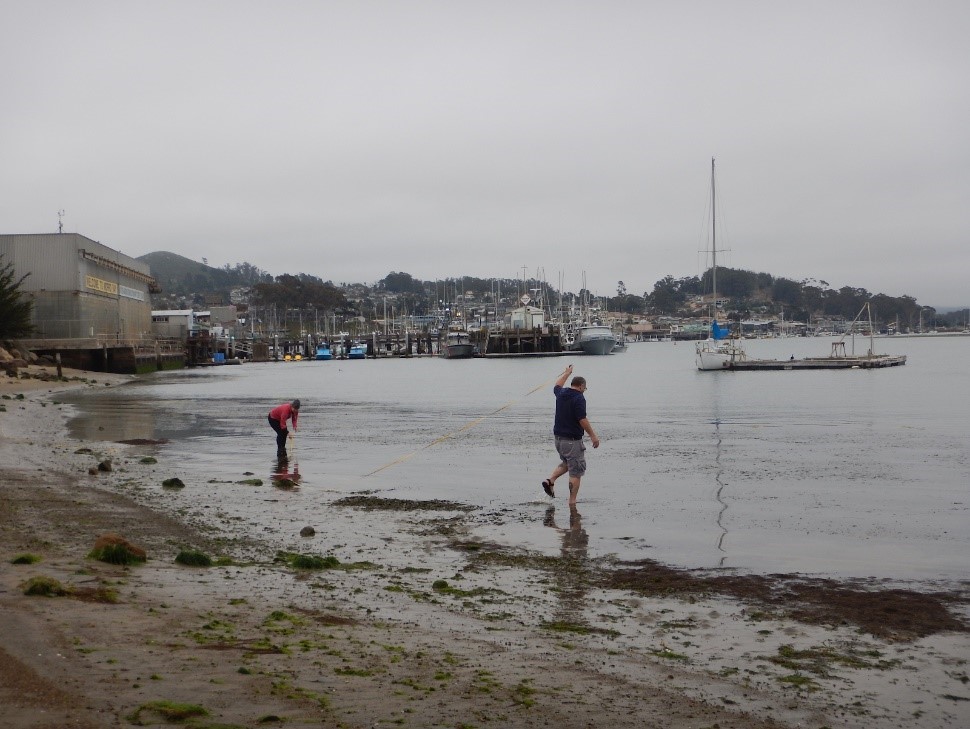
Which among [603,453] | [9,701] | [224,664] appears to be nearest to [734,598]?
[224,664]

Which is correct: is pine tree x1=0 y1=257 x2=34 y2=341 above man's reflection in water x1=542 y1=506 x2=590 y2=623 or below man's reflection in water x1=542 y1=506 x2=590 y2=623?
above

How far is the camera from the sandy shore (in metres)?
5.91

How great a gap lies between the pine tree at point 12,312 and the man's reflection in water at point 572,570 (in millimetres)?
57836

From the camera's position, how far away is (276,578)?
32.4 feet

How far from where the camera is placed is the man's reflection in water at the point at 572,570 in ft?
29.8

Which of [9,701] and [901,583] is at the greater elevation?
[9,701]

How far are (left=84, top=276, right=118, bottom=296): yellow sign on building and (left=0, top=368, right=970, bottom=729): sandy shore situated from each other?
7140 centimetres

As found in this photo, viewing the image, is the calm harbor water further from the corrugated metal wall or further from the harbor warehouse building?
the corrugated metal wall

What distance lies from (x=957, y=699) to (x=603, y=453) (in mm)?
17227

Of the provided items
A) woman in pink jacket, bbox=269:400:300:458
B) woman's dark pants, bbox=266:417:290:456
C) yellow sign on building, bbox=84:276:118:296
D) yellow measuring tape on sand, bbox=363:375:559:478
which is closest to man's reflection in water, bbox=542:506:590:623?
yellow measuring tape on sand, bbox=363:375:559:478

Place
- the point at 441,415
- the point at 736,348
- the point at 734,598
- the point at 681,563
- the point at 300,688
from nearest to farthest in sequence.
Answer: the point at 300,688
the point at 734,598
the point at 681,563
the point at 441,415
the point at 736,348

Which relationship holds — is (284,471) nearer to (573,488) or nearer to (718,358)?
(573,488)

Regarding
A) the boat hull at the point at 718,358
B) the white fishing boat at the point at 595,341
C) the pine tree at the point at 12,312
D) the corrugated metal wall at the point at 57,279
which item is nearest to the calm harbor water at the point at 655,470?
the pine tree at the point at 12,312

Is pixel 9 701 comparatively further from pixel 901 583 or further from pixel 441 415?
pixel 441 415
